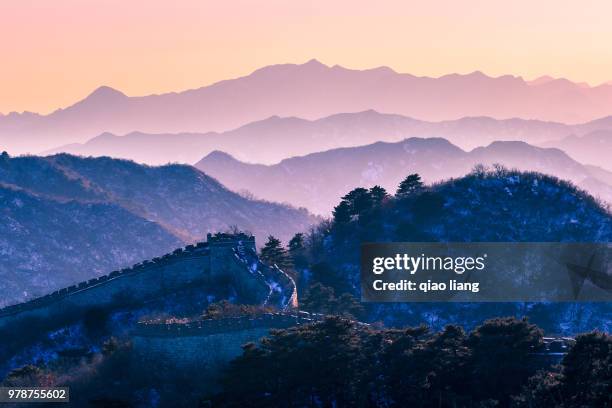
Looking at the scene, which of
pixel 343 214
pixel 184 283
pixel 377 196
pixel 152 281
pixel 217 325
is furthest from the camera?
pixel 377 196

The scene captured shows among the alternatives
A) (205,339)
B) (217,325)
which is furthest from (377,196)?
(205,339)

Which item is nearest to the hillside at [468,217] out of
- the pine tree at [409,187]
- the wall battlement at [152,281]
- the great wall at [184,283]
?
the pine tree at [409,187]

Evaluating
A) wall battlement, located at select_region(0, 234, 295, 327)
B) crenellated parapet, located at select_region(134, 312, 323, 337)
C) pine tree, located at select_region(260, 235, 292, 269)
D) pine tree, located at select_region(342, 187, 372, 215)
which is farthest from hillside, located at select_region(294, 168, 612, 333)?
crenellated parapet, located at select_region(134, 312, 323, 337)

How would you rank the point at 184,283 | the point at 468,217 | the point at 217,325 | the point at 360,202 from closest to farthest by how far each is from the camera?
1. the point at 217,325
2. the point at 184,283
3. the point at 468,217
4. the point at 360,202

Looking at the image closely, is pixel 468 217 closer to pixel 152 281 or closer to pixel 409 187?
pixel 409 187

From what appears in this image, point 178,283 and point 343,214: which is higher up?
point 343,214

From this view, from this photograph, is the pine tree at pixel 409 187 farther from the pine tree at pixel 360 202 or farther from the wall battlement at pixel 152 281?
the wall battlement at pixel 152 281

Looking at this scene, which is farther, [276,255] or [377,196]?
[377,196]

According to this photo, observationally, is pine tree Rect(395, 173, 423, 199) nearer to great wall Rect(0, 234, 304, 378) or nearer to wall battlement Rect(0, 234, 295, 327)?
great wall Rect(0, 234, 304, 378)

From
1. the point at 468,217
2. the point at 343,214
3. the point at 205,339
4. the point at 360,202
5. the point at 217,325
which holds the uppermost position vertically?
the point at 360,202

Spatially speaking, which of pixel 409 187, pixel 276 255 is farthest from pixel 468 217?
pixel 276 255

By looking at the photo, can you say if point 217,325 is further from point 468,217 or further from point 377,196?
point 377,196

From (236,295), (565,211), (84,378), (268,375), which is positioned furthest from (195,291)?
(565,211)

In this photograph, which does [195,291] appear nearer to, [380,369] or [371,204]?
[380,369]
